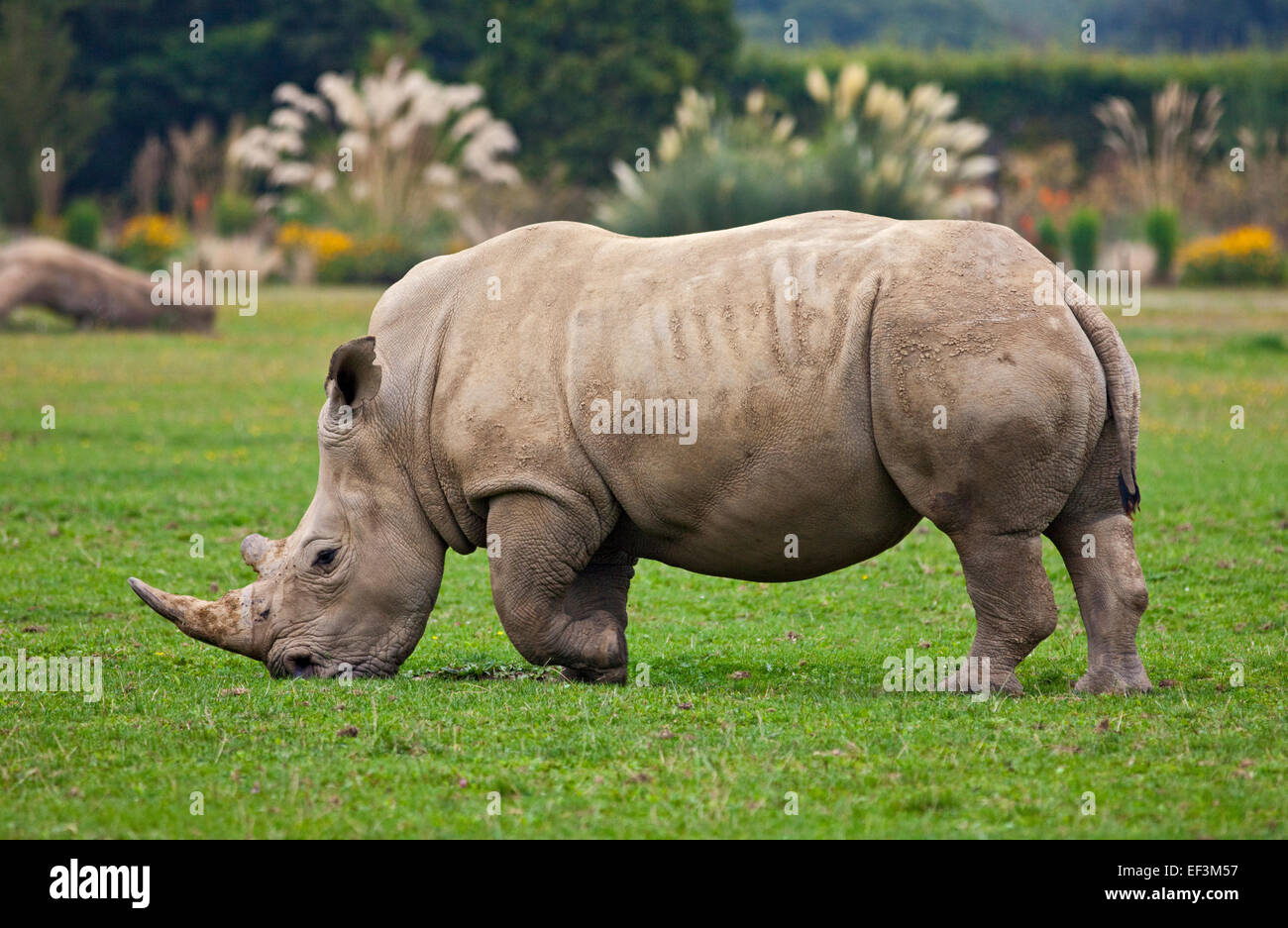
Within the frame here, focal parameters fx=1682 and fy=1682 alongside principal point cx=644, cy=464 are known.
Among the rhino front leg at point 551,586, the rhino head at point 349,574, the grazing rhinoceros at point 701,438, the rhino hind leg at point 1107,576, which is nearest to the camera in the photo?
A: the grazing rhinoceros at point 701,438

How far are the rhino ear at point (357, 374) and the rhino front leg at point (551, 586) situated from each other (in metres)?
0.79

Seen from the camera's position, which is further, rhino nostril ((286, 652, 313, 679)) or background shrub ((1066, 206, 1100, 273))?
background shrub ((1066, 206, 1100, 273))

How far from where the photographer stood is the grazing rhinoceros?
6.77 m

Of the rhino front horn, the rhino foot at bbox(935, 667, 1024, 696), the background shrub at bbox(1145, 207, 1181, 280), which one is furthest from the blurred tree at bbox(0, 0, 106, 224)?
the rhino foot at bbox(935, 667, 1024, 696)

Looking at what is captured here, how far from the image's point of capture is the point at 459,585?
10.7 metres

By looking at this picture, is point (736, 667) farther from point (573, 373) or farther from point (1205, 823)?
point (1205, 823)

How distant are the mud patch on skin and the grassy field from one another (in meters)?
0.04

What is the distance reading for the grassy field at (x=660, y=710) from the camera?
547 centimetres

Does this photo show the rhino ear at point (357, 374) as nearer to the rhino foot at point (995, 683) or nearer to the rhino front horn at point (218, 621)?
the rhino front horn at point (218, 621)

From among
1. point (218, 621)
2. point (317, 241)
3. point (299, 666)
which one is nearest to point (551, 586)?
point (299, 666)

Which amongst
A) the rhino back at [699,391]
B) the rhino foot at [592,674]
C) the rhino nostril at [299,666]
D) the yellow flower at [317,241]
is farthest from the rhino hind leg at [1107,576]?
the yellow flower at [317,241]

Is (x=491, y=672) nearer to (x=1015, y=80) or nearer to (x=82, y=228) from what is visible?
(x=82, y=228)

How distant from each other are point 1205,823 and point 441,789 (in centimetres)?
249

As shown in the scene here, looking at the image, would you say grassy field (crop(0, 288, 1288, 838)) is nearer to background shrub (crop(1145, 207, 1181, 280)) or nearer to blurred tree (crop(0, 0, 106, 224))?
background shrub (crop(1145, 207, 1181, 280))
